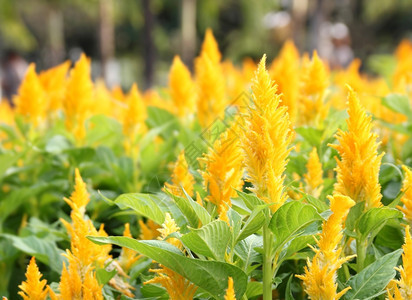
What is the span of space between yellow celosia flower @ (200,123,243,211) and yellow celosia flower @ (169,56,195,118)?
64.5 inches

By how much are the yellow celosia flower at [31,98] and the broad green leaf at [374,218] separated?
209cm

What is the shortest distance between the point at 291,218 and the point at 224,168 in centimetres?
21

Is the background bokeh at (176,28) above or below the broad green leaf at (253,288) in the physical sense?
above

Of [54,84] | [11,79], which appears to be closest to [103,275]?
[54,84]

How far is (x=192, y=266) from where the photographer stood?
127 centimetres

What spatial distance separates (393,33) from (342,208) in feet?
119

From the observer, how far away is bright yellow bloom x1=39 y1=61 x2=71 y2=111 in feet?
11.3

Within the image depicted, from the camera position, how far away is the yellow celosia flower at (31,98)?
3.00 m

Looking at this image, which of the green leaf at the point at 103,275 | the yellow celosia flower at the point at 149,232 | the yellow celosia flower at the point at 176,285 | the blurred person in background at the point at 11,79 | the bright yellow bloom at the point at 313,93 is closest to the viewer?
the yellow celosia flower at the point at 176,285

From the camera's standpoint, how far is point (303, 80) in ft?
7.87

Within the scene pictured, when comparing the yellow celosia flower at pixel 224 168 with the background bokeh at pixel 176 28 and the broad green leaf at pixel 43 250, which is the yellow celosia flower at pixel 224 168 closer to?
the broad green leaf at pixel 43 250

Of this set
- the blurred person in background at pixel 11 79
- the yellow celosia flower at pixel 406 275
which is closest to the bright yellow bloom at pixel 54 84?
the yellow celosia flower at pixel 406 275

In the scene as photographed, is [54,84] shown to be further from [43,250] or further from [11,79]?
[11,79]

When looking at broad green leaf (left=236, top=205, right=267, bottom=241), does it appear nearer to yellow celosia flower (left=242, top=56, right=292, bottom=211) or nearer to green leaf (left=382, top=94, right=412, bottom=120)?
yellow celosia flower (left=242, top=56, right=292, bottom=211)
